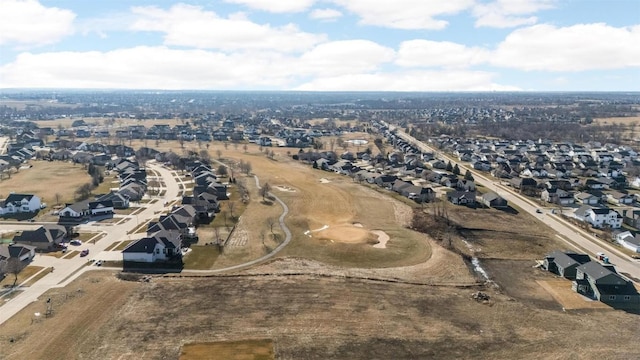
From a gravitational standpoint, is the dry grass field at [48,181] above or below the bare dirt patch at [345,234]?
above

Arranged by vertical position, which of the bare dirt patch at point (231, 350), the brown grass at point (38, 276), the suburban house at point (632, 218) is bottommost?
the bare dirt patch at point (231, 350)

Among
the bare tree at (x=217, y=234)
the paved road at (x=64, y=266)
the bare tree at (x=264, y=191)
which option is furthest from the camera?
the bare tree at (x=264, y=191)

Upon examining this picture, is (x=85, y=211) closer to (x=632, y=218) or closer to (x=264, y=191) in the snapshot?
(x=264, y=191)

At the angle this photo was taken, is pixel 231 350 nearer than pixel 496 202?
Yes

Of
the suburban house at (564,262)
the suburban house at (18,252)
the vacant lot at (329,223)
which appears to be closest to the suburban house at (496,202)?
the vacant lot at (329,223)

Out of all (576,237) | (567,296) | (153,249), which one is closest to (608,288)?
(567,296)

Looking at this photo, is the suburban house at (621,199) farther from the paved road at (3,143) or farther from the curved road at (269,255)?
the paved road at (3,143)
